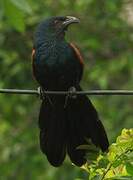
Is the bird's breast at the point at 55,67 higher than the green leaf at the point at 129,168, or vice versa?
the green leaf at the point at 129,168

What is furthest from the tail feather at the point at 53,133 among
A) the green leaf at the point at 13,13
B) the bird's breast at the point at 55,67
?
the green leaf at the point at 13,13

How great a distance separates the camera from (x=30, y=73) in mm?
7949

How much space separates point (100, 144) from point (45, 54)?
103cm

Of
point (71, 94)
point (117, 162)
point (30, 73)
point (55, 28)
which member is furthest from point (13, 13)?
point (30, 73)

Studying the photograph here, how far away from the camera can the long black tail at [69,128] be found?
13.2ft

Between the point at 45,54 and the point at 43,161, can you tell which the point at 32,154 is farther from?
the point at 45,54

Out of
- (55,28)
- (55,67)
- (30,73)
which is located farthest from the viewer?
(30,73)

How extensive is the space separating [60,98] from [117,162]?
195 centimetres

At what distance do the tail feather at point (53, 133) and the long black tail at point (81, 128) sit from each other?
0.05 metres

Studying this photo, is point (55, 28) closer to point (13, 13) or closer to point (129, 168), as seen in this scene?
point (13, 13)

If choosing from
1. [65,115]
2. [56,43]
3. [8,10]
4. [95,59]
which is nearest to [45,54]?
[56,43]

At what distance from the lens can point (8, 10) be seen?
3984 mm

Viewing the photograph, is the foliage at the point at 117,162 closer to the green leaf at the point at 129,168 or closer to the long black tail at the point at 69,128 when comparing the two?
the green leaf at the point at 129,168

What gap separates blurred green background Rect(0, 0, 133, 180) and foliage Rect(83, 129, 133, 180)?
14.3 ft
